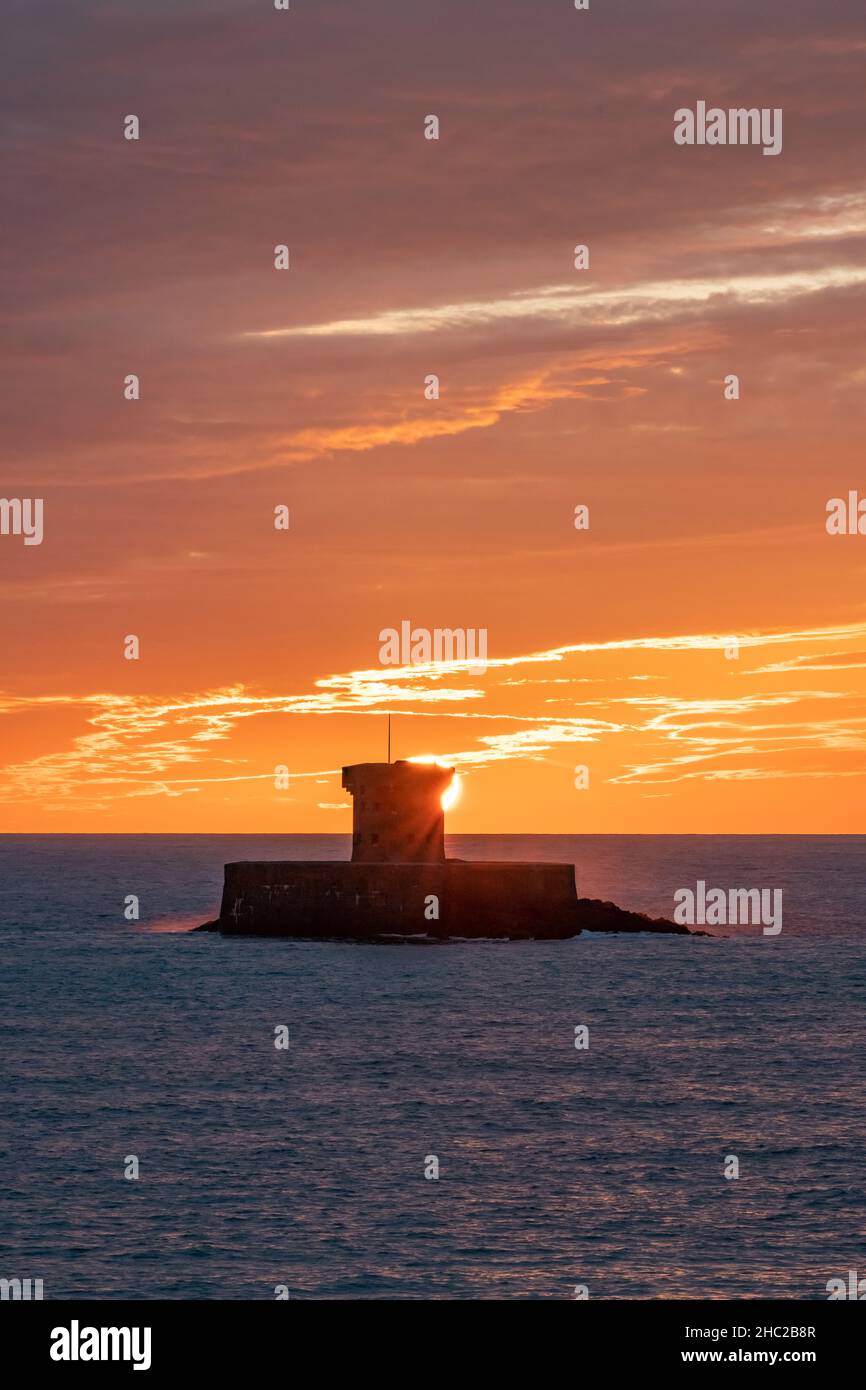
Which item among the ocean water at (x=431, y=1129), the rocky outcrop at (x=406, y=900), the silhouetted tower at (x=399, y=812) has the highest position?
the silhouetted tower at (x=399, y=812)

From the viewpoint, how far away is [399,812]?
76250mm

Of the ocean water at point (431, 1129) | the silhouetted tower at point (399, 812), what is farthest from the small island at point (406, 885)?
the ocean water at point (431, 1129)

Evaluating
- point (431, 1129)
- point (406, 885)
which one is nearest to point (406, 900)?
point (406, 885)

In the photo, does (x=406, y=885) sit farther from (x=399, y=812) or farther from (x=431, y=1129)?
(x=431, y=1129)

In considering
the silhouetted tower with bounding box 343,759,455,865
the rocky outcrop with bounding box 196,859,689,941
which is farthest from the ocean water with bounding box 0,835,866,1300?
the silhouetted tower with bounding box 343,759,455,865

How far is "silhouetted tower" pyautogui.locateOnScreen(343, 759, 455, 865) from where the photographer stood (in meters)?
76.1

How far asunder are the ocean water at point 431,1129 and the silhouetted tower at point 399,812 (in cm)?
722

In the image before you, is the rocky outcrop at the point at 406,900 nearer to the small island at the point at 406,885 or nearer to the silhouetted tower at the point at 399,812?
the small island at the point at 406,885

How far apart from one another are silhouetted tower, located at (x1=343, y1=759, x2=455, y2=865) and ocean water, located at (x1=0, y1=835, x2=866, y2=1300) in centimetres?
722

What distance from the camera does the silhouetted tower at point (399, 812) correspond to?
76.1 meters

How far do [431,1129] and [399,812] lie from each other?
4263cm
